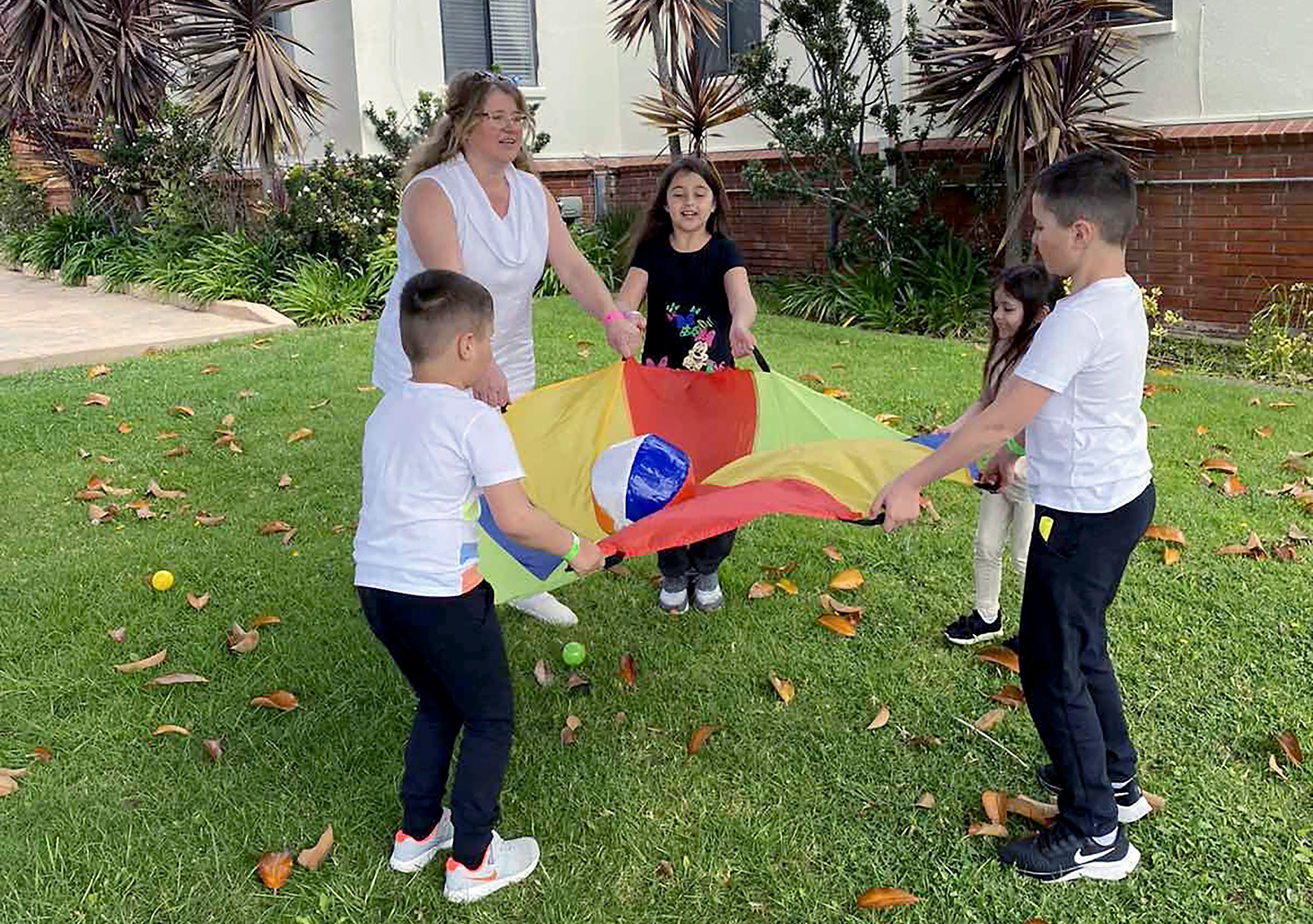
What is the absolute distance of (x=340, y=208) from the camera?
11445 millimetres

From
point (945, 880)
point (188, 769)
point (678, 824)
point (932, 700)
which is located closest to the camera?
point (945, 880)

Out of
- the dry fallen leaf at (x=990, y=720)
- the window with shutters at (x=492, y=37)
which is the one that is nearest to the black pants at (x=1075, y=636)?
the dry fallen leaf at (x=990, y=720)

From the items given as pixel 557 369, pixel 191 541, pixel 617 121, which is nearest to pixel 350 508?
pixel 191 541

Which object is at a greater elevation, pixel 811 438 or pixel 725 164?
pixel 725 164

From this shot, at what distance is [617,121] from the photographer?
15.0 meters

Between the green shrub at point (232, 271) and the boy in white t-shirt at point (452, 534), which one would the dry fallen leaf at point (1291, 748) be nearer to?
the boy in white t-shirt at point (452, 534)

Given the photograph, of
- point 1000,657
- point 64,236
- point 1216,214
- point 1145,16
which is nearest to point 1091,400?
point 1000,657

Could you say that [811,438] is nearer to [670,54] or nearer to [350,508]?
[350,508]

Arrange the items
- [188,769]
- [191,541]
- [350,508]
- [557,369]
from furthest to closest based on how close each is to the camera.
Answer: [557,369] < [350,508] < [191,541] < [188,769]

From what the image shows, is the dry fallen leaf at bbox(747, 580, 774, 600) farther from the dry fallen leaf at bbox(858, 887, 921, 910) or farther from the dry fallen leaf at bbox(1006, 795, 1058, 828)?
the dry fallen leaf at bbox(858, 887, 921, 910)

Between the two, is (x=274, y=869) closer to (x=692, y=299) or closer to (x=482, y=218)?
(x=482, y=218)

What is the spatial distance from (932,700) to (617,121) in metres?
12.6

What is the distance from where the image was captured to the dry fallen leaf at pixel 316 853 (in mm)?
2947

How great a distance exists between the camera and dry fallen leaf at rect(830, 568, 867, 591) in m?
4.55
